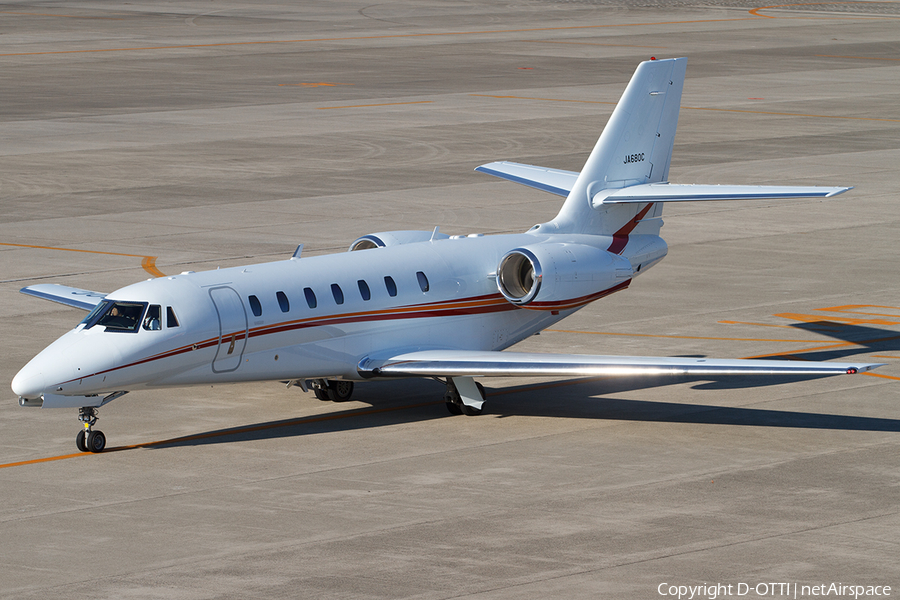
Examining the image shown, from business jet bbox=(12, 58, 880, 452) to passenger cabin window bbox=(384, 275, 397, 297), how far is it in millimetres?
22

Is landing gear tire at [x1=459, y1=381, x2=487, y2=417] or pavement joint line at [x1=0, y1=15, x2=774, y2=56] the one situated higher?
pavement joint line at [x1=0, y1=15, x2=774, y2=56]

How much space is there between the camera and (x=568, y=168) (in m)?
49.1

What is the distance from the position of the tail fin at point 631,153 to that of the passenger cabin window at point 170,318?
7946 millimetres

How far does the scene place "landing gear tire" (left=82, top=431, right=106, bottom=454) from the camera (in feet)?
70.6

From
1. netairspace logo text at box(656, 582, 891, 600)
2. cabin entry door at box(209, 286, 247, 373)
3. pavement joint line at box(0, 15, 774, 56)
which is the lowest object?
netairspace logo text at box(656, 582, 891, 600)

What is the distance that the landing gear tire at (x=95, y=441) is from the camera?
Answer: 70.6ft

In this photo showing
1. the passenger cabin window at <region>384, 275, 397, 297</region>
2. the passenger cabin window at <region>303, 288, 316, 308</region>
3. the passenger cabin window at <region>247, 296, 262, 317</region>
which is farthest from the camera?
the passenger cabin window at <region>384, 275, 397, 297</region>

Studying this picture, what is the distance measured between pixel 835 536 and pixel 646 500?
8.55 ft

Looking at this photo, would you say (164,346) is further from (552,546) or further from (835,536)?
(835,536)

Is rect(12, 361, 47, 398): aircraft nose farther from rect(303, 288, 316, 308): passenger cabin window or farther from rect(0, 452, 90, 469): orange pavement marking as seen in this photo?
rect(303, 288, 316, 308): passenger cabin window

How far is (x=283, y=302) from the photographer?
22922 millimetres

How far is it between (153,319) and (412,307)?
460 cm

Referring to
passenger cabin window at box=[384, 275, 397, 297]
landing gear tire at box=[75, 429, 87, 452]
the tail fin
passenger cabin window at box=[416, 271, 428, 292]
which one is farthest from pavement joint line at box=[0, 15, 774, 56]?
landing gear tire at box=[75, 429, 87, 452]

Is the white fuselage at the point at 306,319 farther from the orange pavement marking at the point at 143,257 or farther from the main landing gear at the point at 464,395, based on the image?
the orange pavement marking at the point at 143,257
